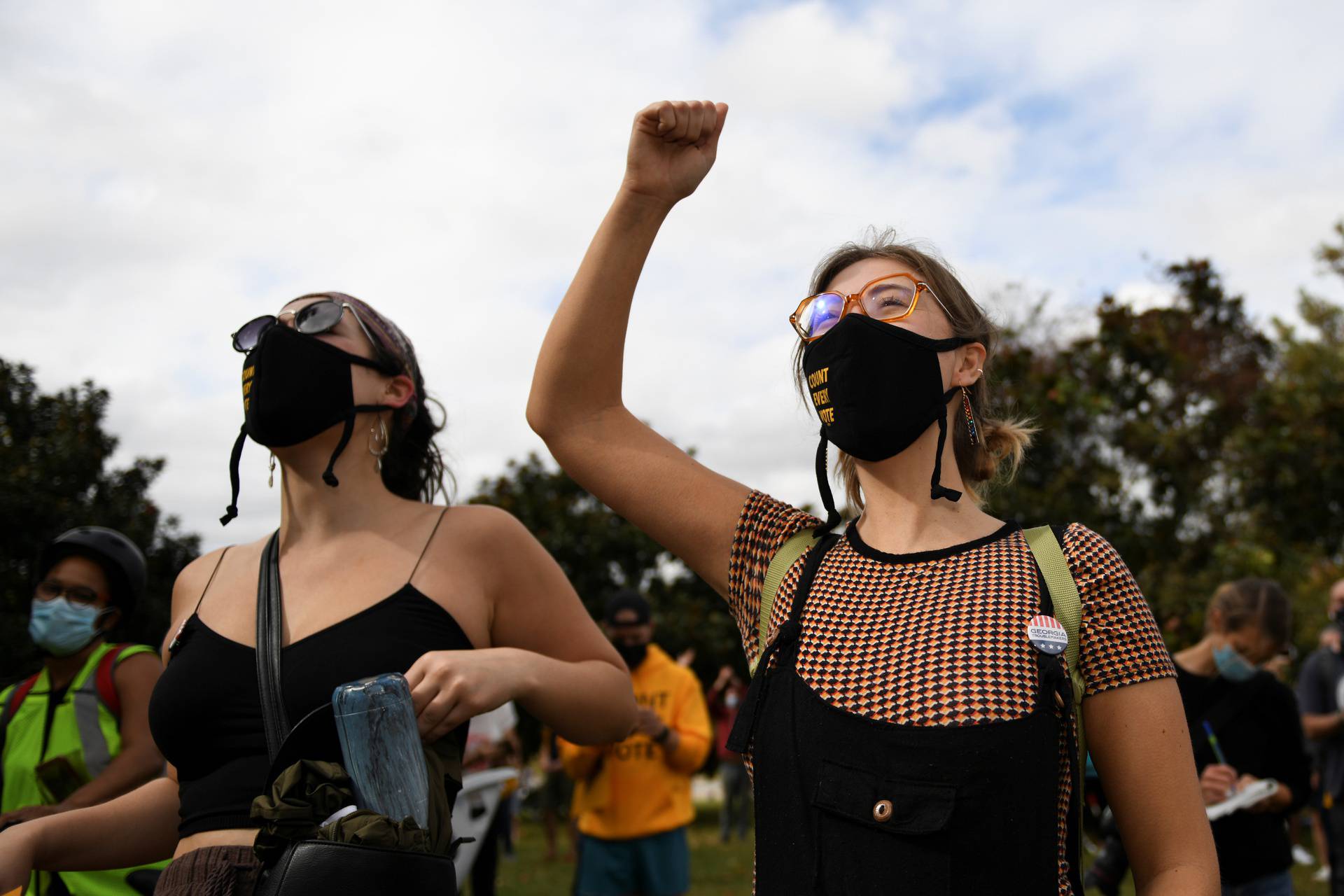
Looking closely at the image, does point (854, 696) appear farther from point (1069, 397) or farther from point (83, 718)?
point (1069, 397)

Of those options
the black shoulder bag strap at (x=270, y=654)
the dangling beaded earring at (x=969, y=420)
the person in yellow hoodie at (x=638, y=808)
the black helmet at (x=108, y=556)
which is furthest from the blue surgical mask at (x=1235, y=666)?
the black helmet at (x=108, y=556)

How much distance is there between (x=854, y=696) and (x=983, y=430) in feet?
2.56

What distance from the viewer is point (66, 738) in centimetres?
409

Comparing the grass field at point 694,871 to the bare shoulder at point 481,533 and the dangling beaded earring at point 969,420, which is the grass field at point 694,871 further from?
the dangling beaded earring at point 969,420

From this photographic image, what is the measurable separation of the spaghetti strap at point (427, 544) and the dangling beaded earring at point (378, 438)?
0.82 feet

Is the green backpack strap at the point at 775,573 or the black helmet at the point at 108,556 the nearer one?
the green backpack strap at the point at 775,573

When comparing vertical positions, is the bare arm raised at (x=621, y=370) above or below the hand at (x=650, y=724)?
above

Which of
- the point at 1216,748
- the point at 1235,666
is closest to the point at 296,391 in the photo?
the point at 1216,748

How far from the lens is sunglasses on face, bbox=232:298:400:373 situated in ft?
8.76

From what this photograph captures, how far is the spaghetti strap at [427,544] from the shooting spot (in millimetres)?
2482

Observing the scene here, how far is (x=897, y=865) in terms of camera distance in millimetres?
1799

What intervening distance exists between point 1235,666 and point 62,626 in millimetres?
5162

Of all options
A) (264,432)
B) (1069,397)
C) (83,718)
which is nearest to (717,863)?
(1069,397)

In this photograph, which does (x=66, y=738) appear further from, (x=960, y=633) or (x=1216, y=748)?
(x=1216, y=748)
